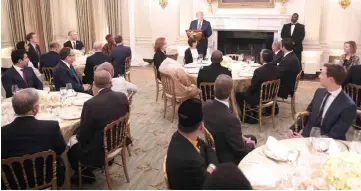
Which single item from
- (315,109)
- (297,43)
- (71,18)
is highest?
(71,18)

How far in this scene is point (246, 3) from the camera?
32.1 feet

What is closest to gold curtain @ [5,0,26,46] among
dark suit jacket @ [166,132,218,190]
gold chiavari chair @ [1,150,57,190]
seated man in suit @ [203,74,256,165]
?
gold chiavari chair @ [1,150,57,190]

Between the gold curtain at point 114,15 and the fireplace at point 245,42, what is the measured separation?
3137 mm

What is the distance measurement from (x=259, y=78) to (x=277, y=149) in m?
2.80

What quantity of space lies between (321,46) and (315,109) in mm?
6442

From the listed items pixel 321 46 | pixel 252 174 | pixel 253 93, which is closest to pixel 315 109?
pixel 252 174

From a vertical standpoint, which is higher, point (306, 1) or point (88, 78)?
point (306, 1)

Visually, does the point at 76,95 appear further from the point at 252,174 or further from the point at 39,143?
the point at 252,174

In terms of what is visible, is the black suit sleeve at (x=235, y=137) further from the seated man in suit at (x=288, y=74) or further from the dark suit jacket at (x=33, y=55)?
the dark suit jacket at (x=33, y=55)

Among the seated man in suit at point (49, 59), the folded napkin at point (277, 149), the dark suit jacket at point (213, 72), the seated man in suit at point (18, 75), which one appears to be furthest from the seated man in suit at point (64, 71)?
the folded napkin at point (277, 149)

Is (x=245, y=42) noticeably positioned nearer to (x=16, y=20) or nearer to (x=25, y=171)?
(x=16, y=20)

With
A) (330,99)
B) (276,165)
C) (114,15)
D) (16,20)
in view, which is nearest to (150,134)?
(330,99)

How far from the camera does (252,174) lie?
92.9 inches

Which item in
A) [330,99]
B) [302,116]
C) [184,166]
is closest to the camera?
[184,166]
